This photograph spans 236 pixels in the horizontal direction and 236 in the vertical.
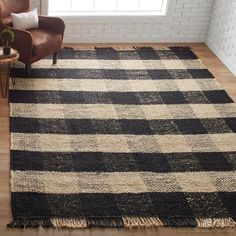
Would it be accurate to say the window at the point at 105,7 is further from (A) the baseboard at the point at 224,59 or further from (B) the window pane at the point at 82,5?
(A) the baseboard at the point at 224,59

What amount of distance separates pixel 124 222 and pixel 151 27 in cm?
331

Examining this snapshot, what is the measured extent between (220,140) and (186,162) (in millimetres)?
495

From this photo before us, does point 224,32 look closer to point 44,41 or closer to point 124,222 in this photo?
point 44,41

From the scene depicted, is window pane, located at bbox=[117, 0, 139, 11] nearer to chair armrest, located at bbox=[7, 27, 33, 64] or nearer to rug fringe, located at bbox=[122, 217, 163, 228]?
chair armrest, located at bbox=[7, 27, 33, 64]

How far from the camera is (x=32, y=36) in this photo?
14.3 feet

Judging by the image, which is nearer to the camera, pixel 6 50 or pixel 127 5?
pixel 6 50

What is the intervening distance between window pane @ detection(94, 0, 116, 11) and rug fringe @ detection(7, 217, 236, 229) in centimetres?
327

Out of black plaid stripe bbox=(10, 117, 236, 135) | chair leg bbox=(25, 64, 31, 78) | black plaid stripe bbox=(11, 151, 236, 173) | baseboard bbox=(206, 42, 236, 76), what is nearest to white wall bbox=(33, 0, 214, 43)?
baseboard bbox=(206, 42, 236, 76)

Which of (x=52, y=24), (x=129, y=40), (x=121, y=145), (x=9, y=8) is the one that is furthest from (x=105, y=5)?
(x=121, y=145)

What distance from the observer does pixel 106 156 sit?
3.52 meters

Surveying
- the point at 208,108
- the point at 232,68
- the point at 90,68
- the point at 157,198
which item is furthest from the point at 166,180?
the point at 232,68

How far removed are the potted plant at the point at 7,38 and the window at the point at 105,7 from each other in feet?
4.22

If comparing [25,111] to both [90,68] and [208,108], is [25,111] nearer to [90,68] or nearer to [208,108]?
[90,68]

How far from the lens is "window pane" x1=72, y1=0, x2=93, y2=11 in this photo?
17.7ft
